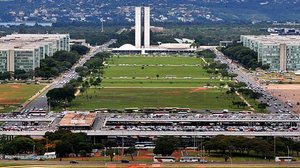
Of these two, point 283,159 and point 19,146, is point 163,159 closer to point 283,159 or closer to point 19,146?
point 283,159

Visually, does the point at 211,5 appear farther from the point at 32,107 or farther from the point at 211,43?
the point at 32,107

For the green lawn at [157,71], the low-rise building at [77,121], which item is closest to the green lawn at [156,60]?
the green lawn at [157,71]

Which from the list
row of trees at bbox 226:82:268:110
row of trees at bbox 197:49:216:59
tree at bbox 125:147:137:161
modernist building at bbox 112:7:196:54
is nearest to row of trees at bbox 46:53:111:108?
modernist building at bbox 112:7:196:54

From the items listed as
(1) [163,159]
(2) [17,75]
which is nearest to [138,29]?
(2) [17,75]

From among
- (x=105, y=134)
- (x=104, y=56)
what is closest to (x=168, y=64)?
(x=104, y=56)

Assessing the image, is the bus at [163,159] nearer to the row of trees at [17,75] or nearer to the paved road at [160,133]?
the paved road at [160,133]

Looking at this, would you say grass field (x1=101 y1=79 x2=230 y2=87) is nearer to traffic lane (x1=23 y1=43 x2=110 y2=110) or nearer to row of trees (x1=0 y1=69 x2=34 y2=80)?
traffic lane (x1=23 y1=43 x2=110 y2=110)

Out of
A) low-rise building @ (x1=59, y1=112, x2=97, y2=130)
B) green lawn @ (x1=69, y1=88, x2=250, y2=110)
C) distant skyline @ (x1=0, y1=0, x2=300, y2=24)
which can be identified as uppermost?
distant skyline @ (x1=0, y1=0, x2=300, y2=24)
